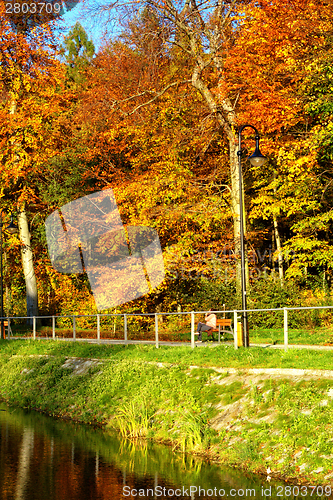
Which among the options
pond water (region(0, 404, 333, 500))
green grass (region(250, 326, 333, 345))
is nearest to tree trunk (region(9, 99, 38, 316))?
green grass (region(250, 326, 333, 345))

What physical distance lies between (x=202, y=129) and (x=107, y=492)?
20.6 m

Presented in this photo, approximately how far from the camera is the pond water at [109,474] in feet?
30.7

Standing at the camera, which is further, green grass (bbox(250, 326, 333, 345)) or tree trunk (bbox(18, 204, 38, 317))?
tree trunk (bbox(18, 204, 38, 317))

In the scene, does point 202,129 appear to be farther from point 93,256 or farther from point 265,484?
point 265,484

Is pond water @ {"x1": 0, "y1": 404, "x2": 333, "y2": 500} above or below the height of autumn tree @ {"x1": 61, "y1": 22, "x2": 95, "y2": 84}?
below

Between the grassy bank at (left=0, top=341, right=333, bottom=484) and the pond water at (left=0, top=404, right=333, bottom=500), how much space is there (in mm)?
444

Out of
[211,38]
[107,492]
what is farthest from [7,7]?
[107,492]

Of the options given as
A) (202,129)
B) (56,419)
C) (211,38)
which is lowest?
(56,419)

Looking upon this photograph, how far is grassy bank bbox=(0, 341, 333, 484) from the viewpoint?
33.5 feet

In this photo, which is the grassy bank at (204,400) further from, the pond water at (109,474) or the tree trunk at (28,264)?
the tree trunk at (28,264)

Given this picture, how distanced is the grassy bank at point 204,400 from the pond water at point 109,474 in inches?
17.5

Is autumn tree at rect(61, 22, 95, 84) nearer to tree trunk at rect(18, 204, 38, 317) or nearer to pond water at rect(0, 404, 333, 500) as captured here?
tree trunk at rect(18, 204, 38, 317)

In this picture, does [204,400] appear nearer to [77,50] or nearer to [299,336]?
[299,336]

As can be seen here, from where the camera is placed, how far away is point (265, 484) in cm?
958
